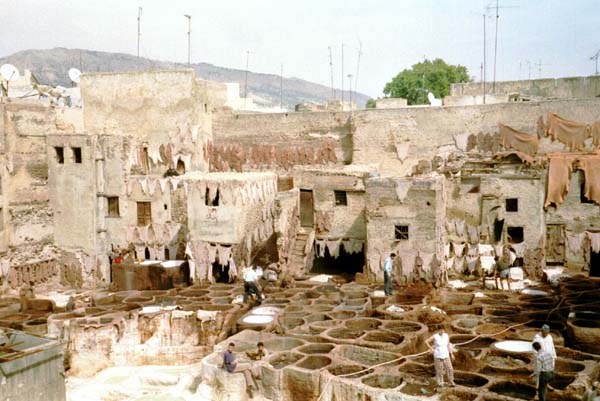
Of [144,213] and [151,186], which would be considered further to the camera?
[144,213]

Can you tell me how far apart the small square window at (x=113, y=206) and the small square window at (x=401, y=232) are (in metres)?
12.8

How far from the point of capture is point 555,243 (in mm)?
26797

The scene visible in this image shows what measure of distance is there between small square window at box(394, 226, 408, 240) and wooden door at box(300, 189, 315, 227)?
5.10 meters

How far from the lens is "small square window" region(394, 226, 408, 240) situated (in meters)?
25.0

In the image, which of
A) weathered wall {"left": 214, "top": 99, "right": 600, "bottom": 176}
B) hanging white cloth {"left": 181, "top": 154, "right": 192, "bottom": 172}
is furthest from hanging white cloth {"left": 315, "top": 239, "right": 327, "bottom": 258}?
hanging white cloth {"left": 181, "top": 154, "right": 192, "bottom": 172}

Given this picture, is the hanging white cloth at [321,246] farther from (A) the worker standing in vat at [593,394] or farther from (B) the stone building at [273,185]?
(A) the worker standing in vat at [593,394]

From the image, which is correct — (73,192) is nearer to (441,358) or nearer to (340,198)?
(340,198)

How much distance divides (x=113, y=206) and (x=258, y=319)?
12.2m

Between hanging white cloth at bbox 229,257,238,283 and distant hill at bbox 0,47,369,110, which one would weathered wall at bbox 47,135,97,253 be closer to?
hanging white cloth at bbox 229,257,238,283

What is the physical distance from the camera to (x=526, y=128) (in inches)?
1162

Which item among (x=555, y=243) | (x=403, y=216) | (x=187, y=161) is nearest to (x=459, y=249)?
(x=403, y=216)

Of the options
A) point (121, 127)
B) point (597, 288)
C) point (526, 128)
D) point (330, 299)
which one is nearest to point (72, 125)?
point (121, 127)

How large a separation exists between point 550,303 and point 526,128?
10927 millimetres

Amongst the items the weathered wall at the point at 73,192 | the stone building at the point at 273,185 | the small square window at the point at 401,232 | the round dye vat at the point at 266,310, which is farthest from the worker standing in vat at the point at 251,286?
the weathered wall at the point at 73,192
